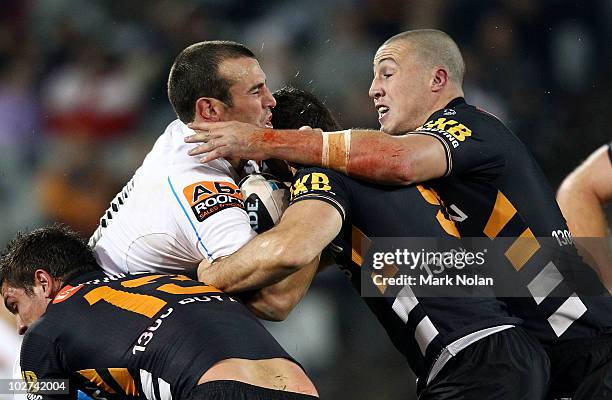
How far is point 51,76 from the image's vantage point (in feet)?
21.3

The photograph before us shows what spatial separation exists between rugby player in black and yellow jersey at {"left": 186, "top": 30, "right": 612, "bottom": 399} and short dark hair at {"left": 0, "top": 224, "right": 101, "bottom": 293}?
64 cm

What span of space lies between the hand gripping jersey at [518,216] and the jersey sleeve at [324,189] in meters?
0.38

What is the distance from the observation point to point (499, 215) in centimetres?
327

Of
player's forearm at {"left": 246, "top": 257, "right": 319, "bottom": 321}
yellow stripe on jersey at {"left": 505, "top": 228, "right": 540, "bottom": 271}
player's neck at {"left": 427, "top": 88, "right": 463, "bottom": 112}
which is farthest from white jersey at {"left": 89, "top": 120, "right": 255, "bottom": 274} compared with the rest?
yellow stripe on jersey at {"left": 505, "top": 228, "right": 540, "bottom": 271}

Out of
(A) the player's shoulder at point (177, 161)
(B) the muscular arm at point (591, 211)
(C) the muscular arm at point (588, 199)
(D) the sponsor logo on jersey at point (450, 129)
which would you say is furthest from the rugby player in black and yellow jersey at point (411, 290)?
(C) the muscular arm at point (588, 199)

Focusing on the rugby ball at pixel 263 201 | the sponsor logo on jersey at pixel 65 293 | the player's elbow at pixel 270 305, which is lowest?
the player's elbow at pixel 270 305

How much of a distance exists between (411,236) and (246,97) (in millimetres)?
1022

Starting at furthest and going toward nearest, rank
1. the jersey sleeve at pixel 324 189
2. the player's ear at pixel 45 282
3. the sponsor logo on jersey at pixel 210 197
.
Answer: the player's ear at pixel 45 282
the sponsor logo on jersey at pixel 210 197
the jersey sleeve at pixel 324 189

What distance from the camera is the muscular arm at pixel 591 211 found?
4555 mm

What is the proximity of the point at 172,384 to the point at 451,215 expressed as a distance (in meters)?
1.23

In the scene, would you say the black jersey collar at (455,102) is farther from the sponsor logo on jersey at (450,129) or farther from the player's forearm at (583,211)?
the player's forearm at (583,211)

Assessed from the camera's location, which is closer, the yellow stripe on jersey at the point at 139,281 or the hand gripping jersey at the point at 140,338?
the hand gripping jersey at the point at 140,338
